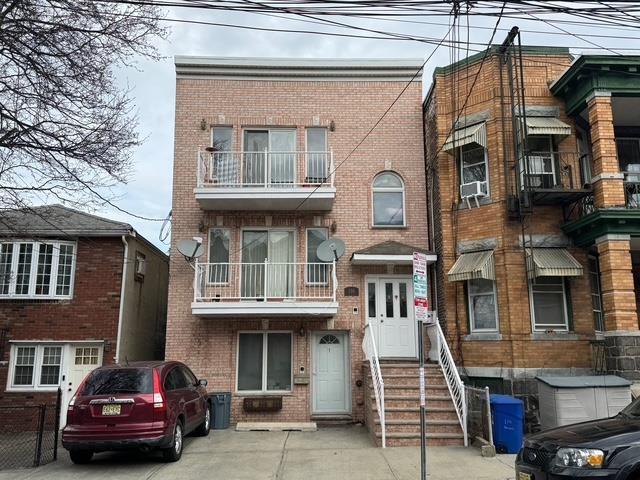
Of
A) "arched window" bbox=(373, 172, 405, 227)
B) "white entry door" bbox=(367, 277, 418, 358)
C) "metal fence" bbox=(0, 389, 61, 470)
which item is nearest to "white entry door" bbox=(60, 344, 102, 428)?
"metal fence" bbox=(0, 389, 61, 470)

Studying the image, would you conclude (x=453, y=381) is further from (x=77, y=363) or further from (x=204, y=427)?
(x=77, y=363)

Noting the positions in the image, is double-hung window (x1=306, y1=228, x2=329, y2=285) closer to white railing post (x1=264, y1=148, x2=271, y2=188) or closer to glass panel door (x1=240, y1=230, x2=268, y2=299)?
glass panel door (x1=240, y1=230, x2=268, y2=299)

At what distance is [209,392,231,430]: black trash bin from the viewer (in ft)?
39.4

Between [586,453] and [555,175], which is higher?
[555,175]

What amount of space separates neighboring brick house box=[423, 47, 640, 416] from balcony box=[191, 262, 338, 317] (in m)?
3.05

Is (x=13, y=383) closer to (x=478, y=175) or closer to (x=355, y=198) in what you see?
(x=355, y=198)

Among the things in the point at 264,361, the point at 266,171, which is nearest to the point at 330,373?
the point at 264,361

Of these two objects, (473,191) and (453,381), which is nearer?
(453,381)

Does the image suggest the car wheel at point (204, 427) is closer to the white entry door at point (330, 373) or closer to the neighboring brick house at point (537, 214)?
the white entry door at point (330, 373)

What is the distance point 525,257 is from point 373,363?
4.26m

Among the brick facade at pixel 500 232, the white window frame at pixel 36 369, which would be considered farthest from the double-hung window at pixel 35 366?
the brick facade at pixel 500 232

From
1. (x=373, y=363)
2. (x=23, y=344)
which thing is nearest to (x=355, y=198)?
(x=373, y=363)

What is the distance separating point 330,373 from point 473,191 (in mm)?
5846

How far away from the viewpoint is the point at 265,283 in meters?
12.8
